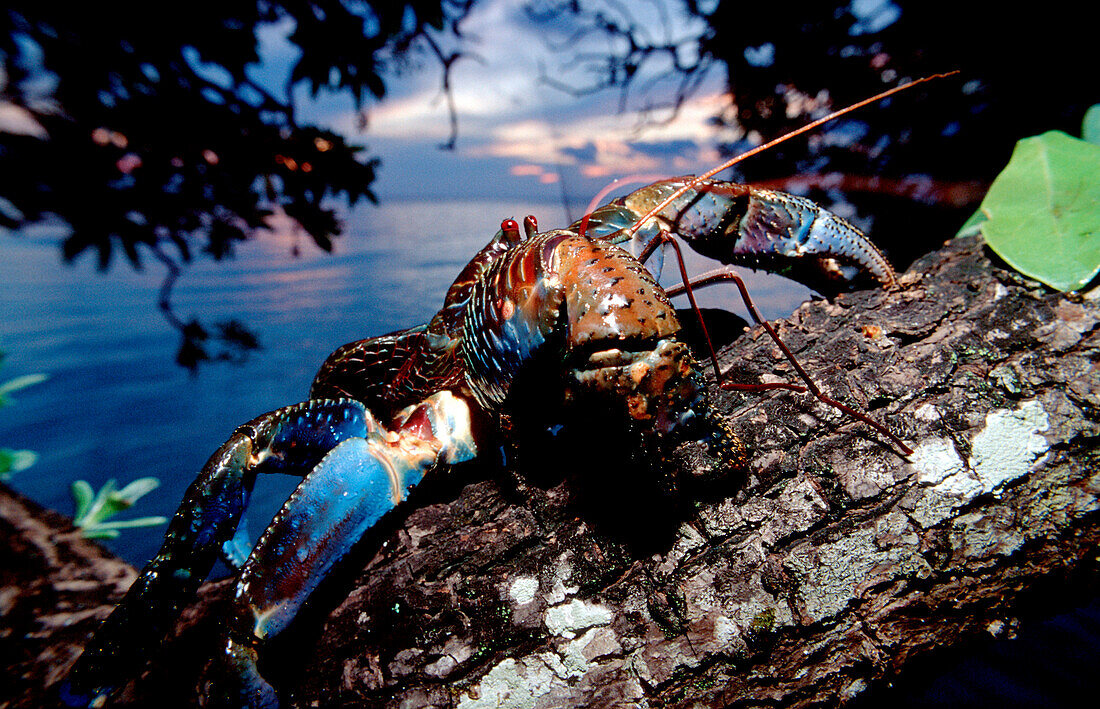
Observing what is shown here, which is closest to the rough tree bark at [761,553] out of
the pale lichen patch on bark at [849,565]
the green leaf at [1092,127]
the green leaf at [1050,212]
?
the pale lichen patch on bark at [849,565]

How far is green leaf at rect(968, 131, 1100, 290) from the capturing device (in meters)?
1.14

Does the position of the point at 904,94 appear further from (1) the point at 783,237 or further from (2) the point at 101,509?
(2) the point at 101,509

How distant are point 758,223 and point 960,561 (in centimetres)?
92

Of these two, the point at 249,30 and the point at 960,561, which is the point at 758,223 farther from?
the point at 249,30

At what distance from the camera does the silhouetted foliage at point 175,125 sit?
1.58 metres

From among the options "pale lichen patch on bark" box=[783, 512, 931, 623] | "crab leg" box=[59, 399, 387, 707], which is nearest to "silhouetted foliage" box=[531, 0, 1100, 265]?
"pale lichen patch on bark" box=[783, 512, 931, 623]

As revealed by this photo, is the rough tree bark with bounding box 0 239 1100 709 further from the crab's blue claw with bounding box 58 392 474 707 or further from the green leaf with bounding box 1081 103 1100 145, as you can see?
the green leaf with bounding box 1081 103 1100 145

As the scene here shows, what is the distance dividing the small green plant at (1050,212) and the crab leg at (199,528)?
2037 millimetres

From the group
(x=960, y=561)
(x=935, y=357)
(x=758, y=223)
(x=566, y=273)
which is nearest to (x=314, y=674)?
(x=566, y=273)

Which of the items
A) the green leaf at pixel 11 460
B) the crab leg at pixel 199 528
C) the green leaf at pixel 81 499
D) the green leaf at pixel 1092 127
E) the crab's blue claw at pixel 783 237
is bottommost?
the green leaf at pixel 81 499

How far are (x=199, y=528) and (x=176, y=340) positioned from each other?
4219 mm

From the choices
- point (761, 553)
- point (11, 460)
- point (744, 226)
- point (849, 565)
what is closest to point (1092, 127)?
point (744, 226)

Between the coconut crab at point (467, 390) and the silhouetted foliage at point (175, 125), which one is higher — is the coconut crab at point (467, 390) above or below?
below

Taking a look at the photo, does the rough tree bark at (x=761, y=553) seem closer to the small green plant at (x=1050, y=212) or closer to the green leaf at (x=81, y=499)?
the small green plant at (x=1050, y=212)
